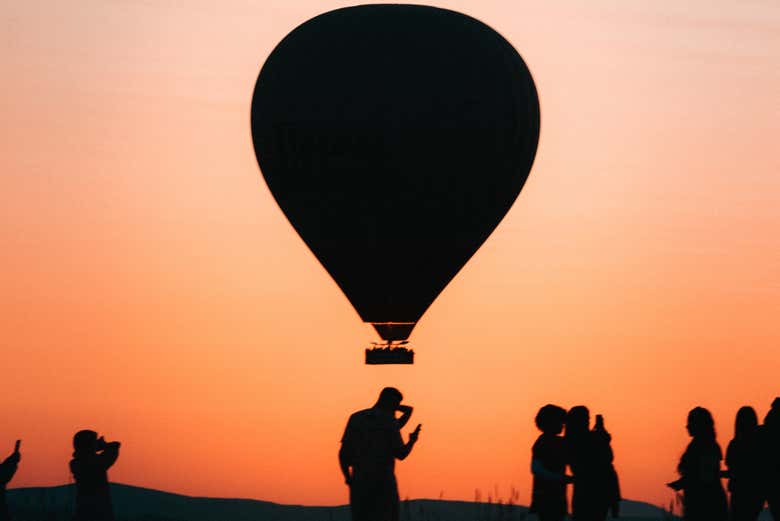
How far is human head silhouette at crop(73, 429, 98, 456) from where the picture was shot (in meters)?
16.2

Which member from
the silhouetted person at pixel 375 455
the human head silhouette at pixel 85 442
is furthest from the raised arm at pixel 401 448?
the human head silhouette at pixel 85 442

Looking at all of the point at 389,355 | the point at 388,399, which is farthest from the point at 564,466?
the point at 389,355

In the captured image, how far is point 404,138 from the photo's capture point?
27.6 m

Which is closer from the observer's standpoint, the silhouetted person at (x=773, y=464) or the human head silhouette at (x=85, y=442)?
the human head silhouette at (x=85, y=442)

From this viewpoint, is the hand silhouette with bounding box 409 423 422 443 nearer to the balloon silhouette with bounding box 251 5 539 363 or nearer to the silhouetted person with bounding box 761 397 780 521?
the silhouetted person with bounding box 761 397 780 521

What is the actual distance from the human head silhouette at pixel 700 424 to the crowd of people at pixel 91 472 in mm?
5170

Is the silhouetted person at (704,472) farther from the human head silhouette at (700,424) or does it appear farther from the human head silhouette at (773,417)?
the human head silhouette at (773,417)

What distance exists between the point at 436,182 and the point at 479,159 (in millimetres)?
826

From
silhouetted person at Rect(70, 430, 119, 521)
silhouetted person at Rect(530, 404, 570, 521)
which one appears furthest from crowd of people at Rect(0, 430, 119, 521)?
silhouetted person at Rect(530, 404, 570, 521)

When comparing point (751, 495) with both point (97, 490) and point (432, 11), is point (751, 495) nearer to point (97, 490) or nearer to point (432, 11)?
point (97, 490)

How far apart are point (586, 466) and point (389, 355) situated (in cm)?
1043

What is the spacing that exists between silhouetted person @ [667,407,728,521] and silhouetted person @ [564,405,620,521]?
851 millimetres

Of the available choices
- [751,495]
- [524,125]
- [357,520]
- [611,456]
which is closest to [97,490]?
[357,520]

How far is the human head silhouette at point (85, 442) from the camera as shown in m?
16.2
